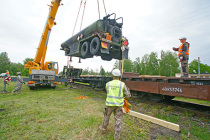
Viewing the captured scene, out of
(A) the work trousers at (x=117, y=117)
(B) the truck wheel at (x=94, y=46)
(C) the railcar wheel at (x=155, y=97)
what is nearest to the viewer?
(A) the work trousers at (x=117, y=117)

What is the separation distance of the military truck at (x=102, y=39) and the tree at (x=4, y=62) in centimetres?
6711

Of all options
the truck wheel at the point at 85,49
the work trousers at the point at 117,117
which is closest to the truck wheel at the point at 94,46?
the truck wheel at the point at 85,49

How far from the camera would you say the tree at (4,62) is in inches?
2173

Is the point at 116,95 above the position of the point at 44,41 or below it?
below

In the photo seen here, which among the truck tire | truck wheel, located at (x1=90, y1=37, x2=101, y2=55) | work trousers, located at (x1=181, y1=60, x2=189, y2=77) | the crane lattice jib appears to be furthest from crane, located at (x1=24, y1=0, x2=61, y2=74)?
work trousers, located at (x1=181, y1=60, x2=189, y2=77)

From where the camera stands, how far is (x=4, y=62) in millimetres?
55938

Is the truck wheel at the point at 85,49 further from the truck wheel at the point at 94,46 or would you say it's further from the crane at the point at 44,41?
the crane at the point at 44,41

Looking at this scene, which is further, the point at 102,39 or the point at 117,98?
the point at 102,39

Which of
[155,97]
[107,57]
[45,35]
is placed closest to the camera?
[155,97]

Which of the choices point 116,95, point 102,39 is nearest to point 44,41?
point 102,39

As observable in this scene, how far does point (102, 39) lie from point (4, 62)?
70975 mm

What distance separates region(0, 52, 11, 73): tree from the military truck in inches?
2642

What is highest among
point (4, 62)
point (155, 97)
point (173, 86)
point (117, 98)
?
point (4, 62)

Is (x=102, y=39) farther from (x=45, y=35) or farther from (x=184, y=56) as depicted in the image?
(x=45, y=35)
